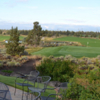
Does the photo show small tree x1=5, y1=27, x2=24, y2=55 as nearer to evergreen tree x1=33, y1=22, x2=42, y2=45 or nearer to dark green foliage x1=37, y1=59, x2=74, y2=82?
dark green foliage x1=37, y1=59, x2=74, y2=82

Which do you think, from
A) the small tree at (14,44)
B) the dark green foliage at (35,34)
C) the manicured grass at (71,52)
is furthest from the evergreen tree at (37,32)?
the small tree at (14,44)

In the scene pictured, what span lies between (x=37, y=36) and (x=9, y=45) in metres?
12.9

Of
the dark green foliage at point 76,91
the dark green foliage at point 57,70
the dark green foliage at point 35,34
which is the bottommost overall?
the dark green foliage at point 57,70

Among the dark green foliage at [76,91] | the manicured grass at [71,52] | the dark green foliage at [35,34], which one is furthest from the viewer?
the dark green foliage at [35,34]

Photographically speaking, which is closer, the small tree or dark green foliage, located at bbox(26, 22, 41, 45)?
the small tree

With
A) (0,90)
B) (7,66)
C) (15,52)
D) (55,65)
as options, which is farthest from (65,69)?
(15,52)

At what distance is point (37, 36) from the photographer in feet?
91.7

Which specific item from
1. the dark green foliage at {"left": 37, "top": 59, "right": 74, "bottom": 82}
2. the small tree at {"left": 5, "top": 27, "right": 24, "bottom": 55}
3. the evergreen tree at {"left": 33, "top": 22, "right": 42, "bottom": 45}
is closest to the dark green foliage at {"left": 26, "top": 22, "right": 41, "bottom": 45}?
the evergreen tree at {"left": 33, "top": 22, "right": 42, "bottom": 45}

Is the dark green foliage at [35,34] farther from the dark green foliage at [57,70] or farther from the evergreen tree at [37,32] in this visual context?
the dark green foliage at [57,70]

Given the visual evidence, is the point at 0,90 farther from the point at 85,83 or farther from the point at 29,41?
the point at 29,41

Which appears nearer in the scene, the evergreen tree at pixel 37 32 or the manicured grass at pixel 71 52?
the manicured grass at pixel 71 52

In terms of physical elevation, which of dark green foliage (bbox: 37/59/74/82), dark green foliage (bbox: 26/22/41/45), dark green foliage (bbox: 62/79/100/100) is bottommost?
dark green foliage (bbox: 37/59/74/82)

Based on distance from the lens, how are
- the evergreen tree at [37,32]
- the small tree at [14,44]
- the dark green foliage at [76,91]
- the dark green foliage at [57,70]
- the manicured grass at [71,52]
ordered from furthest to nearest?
the evergreen tree at [37,32] → the manicured grass at [71,52] → the small tree at [14,44] → the dark green foliage at [57,70] → the dark green foliage at [76,91]

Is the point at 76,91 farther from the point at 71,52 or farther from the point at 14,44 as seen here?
the point at 71,52
